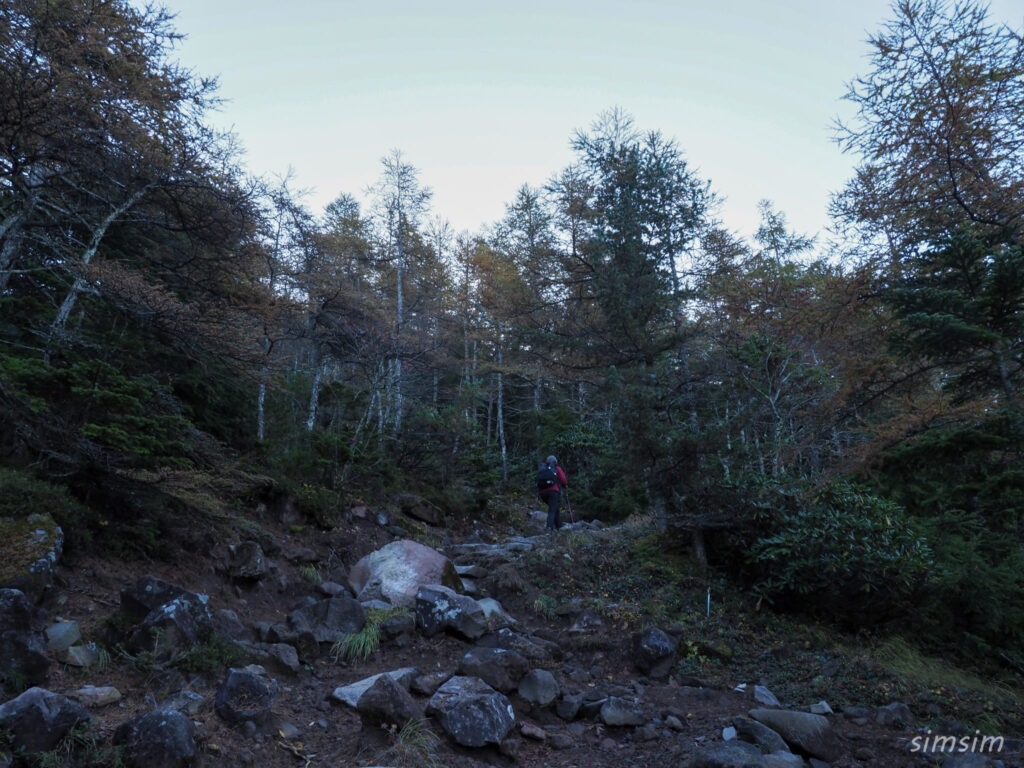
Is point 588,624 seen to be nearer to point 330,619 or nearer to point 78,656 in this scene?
point 330,619

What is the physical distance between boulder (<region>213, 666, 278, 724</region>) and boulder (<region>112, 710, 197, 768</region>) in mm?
603

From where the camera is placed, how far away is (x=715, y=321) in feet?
41.7

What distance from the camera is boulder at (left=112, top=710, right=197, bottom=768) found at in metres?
3.35

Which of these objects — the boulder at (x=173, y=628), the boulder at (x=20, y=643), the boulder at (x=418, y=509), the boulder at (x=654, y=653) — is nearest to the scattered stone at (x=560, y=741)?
the boulder at (x=654, y=653)

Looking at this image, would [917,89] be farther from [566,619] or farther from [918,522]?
[566,619]

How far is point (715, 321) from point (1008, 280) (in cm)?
662

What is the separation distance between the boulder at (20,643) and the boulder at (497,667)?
3.39 metres

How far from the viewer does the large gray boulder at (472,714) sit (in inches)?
176

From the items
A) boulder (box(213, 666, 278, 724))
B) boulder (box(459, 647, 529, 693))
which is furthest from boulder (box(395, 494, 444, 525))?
boulder (box(213, 666, 278, 724))

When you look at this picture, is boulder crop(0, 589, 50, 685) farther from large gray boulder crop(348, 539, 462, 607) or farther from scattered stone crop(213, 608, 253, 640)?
large gray boulder crop(348, 539, 462, 607)

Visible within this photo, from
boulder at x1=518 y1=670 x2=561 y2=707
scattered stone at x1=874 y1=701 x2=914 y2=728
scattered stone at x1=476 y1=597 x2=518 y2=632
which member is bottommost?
scattered stone at x1=874 y1=701 x2=914 y2=728

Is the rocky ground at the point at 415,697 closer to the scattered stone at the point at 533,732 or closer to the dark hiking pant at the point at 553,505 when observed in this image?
the scattered stone at the point at 533,732

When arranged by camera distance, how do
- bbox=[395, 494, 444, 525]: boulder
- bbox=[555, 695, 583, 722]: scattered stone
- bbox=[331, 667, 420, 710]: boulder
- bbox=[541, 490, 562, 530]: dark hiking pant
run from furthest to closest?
bbox=[541, 490, 562, 530]: dark hiking pant → bbox=[395, 494, 444, 525]: boulder → bbox=[555, 695, 583, 722]: scattered stone → bbox=[331, 667, 420, 710]: boulder

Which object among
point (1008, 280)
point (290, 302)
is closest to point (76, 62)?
point (290, 302)
